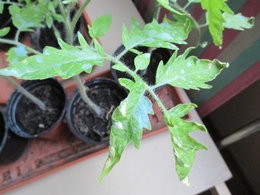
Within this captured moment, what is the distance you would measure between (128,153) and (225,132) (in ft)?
1.56

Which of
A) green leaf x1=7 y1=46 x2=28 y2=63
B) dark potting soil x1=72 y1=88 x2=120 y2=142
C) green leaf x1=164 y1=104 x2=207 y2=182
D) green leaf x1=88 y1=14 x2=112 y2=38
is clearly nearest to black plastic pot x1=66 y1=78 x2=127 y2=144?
dark potting soil x1=72 y1=88 x2=120 y2=142

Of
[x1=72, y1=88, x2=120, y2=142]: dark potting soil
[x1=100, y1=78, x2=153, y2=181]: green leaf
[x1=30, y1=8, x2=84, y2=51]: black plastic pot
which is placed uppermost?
[x1=30, y1=8, x2=84, y2=51]: black plastic pot

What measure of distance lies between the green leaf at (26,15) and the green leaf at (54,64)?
289 mm

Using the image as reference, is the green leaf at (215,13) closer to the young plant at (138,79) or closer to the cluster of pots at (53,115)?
the young plant at (138,79)

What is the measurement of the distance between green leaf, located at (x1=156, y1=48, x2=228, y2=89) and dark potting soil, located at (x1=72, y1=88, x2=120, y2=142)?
0.37m

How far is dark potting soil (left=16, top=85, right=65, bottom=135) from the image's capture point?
0.76 meters

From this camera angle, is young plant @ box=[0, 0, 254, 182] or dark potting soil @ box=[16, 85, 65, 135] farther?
dark potting soil @ box=[16, 85, 65, 135]

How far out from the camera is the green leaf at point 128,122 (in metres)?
0.34

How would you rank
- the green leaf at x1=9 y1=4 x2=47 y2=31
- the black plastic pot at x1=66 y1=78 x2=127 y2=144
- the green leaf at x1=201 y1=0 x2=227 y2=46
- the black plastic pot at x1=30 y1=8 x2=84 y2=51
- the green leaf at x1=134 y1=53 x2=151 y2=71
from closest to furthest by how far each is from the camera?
the green leaf at x1=201 y1=0 x2=227 y2=46, the green leaf at x1=134 y1=53 x2=151 y2=71, the green leaf at x1=9 y1=4 x2=47 y2=31, the black plastic pot at x1=66 y1=78 x2=127 y2=144, the black plastic pot at x1=30 y1=8 x2=84 y2=51

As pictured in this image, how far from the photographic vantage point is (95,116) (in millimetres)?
757

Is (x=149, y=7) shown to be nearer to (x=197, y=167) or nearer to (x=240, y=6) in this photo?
(x=240, y=6)

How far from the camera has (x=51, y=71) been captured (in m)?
0.34

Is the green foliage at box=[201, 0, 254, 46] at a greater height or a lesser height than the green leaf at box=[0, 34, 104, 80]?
lesser

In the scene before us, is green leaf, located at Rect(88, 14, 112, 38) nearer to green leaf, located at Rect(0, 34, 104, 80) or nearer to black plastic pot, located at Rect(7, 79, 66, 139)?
green leaf, located at Rect(0, 34, 104, 80)
